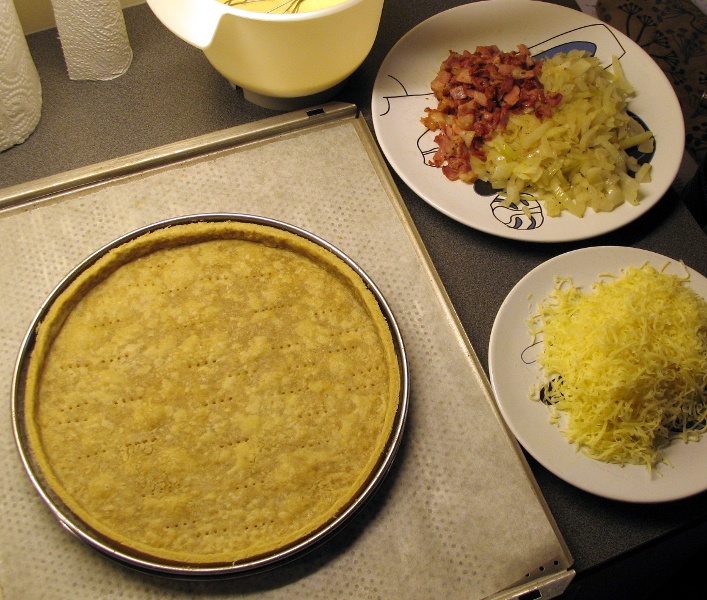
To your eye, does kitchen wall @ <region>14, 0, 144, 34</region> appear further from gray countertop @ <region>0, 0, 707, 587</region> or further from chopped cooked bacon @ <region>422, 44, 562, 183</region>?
chopped cooked bacon @ <region>422, 44, 562, 183</region>

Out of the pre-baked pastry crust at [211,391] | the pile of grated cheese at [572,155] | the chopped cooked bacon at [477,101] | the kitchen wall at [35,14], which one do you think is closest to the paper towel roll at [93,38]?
the kitchen wall at [35,14]

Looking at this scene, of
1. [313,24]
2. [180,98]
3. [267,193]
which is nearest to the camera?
[313,24]

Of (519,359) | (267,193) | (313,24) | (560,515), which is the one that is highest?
(313,24)

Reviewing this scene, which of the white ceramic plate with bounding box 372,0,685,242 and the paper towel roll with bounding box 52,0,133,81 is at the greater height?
the paper towel roll with bounding box 52,0,133,81

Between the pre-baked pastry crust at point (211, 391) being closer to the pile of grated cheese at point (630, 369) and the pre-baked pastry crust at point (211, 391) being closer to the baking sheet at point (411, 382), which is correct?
the baking sheet at point (411, 382)

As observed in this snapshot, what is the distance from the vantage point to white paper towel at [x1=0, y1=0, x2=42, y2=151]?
108 centimetres

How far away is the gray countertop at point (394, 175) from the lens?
94cm

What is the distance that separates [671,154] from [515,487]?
0.67 meters

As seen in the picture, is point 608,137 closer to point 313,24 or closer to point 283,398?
point 313,24

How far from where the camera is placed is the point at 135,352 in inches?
37.4

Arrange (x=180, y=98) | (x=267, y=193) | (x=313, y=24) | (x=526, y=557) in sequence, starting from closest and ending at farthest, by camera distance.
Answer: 1. (x=526, y=557)
2. (x=313, y=24)
3. (x=267, y=193)
4. (x=180, y=98)

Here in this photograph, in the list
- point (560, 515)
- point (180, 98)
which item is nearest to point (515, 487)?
point (560, 515)

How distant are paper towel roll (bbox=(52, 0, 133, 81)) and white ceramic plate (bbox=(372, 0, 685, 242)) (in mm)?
499

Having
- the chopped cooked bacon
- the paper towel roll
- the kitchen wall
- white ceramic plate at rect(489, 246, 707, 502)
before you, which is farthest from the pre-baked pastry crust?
the kitchen wall
